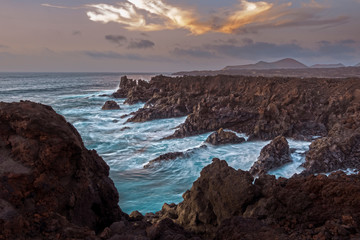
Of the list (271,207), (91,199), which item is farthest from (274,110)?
(91,199)

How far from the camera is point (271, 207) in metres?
4.72

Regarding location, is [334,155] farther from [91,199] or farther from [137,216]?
[91,199]

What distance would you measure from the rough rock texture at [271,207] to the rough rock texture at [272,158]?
597 cm

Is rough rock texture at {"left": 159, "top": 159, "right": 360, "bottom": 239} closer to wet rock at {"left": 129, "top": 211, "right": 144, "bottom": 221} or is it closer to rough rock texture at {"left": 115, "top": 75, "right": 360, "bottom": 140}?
wet rock at {"left": 129, "top": 211, "right": 144, "bottom": 221}

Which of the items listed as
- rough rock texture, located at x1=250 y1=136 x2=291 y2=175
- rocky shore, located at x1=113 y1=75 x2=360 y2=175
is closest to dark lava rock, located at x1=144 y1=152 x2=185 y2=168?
rocky shore, located at x1=113 y1=75 x2=360 y2=175

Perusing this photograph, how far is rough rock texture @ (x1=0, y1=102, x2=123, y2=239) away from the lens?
2.96 m

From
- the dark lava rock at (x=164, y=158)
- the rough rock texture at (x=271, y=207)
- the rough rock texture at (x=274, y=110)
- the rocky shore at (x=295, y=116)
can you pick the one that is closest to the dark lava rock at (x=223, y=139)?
the rocky shore at (x=295, y=116)

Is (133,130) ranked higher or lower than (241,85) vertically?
Result: lower

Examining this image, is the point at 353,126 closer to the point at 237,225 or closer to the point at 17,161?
the point at 237,225

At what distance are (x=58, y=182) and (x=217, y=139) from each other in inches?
506

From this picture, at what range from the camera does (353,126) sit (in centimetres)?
1348

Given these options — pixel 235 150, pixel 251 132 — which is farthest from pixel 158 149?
pixel 251 132

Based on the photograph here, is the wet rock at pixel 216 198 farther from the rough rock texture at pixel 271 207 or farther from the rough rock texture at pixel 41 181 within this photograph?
the rough rock texture at pixel 41 181

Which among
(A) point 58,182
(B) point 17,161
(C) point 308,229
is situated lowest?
(C) point 308,229
